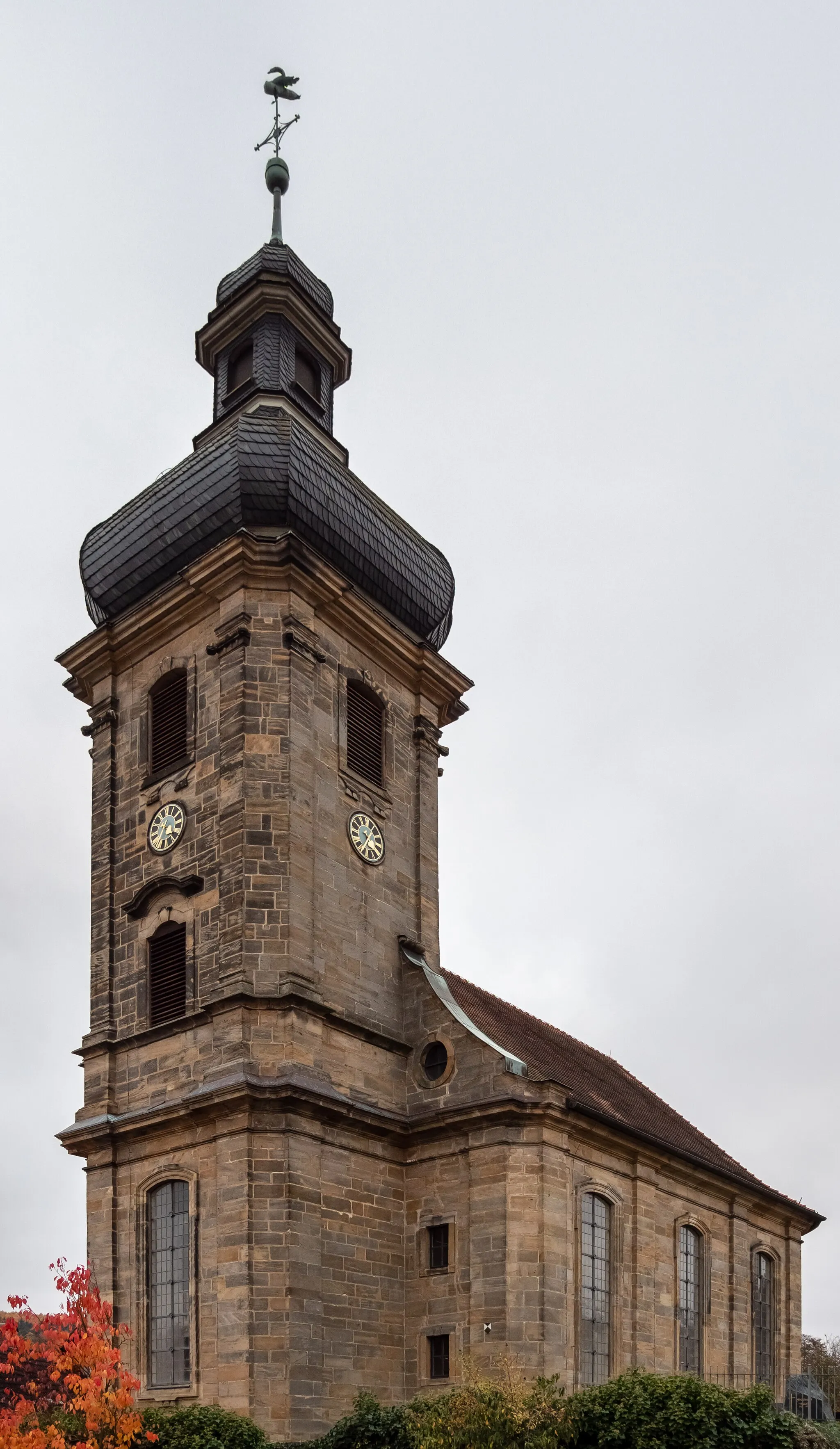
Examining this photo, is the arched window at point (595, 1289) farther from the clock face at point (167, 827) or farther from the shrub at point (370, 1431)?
the clock face at point (167, 827)

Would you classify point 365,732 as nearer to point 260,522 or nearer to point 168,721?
point 168,721

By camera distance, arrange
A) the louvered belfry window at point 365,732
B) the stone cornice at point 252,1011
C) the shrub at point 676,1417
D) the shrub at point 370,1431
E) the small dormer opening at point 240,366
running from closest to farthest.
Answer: the shrub at point 676,1417
the shrub at point 370,1431
the stone cornice at point 252,1011
the louvered belfry window at point 365,732
the small dormer opening at point 240,366

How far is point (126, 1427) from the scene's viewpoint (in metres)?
17.7

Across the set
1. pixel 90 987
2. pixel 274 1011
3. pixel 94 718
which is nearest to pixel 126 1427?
pixel 274 1011

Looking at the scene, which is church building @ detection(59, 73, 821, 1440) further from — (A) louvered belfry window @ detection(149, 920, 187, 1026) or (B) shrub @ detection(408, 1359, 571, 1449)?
(B) shrub @ detection(408, 1359, 571, 1449)

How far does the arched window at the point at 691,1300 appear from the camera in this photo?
26.8 metres

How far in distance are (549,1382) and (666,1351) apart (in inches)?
328

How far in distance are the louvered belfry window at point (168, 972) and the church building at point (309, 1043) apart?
57 millimetres

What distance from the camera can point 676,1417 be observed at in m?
16.9

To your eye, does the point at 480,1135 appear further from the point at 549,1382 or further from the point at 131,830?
the point at 131,830

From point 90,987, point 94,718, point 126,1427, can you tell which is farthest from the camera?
point 94,718

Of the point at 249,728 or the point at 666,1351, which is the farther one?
the point at 666,1351

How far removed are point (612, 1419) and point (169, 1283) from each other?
7971 mm

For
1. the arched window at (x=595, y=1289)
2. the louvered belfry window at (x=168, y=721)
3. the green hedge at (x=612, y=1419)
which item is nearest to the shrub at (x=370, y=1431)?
the green hedge at (x=612, y=1419)
